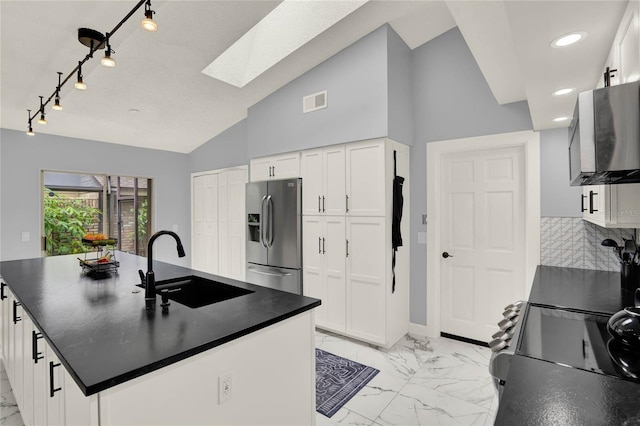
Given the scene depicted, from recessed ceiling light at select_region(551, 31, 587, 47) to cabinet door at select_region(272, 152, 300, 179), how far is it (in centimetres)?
284

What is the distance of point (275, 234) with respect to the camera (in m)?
4.07

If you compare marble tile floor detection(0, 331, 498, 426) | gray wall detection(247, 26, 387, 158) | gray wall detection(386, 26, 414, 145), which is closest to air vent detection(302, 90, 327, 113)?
gray wall detection(247, 26, 387, 158)

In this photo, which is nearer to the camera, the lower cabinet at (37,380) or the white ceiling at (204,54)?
the lower cabinet at (37,380)

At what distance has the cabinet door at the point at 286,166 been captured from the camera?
12.9ft

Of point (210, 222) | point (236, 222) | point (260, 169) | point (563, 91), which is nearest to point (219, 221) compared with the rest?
point (210, 222)

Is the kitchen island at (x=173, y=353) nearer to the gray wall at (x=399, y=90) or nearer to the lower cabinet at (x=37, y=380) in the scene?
the lower cabinet at (x=37, y=380)

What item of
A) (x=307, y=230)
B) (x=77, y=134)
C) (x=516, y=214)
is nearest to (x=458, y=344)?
(x=516, y=214)

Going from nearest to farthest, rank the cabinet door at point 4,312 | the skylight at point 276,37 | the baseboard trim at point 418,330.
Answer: the cabinet door at point 4,312
the skylight at point 276,37
the baseboard trim at point 418,330

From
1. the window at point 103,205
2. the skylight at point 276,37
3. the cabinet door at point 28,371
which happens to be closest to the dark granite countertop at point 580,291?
the skylight at point 276,37

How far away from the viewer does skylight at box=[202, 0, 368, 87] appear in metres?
3.04

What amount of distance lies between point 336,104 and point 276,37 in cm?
94

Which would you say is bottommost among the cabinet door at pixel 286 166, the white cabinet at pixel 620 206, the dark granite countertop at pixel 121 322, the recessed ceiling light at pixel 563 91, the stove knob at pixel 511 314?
the stove knob at pixel 511 314

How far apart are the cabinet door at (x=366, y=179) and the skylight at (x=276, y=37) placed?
1.20m

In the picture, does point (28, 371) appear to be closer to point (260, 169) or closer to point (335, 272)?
point (335, 272)
